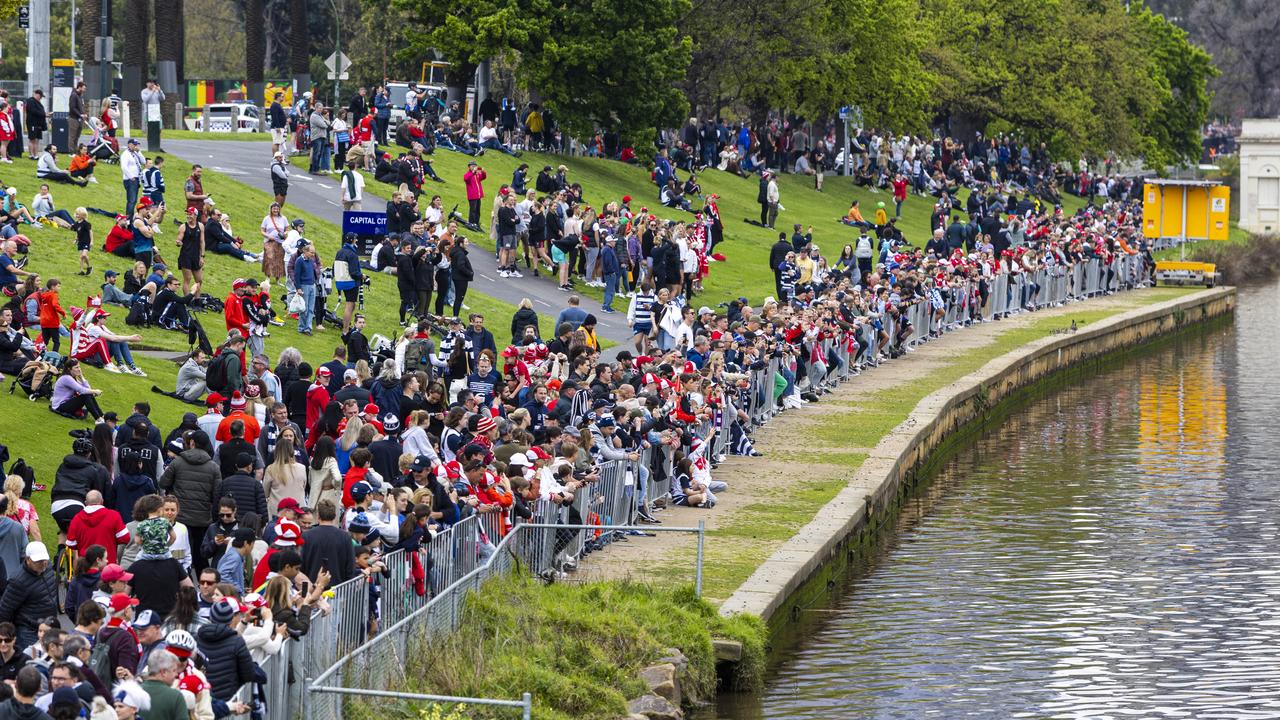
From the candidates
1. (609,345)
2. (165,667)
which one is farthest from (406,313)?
(165,667)

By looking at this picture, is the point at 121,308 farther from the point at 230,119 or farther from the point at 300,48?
the point at 230,119

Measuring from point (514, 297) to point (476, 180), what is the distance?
418 centimetres

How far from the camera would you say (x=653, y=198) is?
5375 cm

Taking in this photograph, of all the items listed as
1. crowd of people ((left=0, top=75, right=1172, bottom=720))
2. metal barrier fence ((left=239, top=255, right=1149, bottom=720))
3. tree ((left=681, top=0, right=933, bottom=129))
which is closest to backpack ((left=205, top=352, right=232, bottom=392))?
crowd of people ((left=0, top=75, right=1172, bottom=720))

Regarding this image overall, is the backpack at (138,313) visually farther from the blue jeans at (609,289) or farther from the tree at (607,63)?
the tree at (607,63)

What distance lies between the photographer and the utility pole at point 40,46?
38219 millimetres

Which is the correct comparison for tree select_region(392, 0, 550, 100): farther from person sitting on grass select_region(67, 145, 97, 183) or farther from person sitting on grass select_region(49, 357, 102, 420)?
person sitting on grass select_region(49, 357, 102, 420)

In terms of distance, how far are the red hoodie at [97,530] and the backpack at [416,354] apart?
10.5 metres

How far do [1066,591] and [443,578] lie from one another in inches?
360

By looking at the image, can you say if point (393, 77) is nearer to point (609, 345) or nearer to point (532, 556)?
point (609, 345)

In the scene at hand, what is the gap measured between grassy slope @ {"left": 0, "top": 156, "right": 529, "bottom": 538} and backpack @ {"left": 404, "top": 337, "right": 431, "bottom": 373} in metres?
3.01

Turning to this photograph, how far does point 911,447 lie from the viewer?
2947 centimetres

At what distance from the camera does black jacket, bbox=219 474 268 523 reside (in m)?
17.6

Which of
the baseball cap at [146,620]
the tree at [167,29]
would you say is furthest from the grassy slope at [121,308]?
the tree at [167,29]
